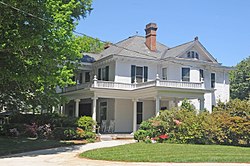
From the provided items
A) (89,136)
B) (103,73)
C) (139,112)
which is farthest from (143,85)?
(89,136)

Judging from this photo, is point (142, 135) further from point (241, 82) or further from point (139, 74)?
point (241, 82)

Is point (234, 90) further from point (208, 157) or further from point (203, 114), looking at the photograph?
point (208, 157)

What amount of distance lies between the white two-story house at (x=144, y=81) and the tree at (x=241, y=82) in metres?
23.4

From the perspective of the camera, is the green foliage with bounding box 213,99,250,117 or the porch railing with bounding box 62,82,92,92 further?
the porch railing with bounding box 62,82,92,92

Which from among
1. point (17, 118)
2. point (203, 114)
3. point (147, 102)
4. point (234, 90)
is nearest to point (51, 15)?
point (203, 114)

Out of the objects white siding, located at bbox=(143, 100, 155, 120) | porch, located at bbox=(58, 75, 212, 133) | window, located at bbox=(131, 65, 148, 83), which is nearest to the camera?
porch, located at bbox=(58, 75, 212, 133)

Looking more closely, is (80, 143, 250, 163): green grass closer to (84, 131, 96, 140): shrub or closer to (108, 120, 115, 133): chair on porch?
(84, 131, 96, 140): shrub

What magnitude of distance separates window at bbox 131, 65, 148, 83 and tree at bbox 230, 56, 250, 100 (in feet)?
95.8

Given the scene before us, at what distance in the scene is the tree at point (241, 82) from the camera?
55125 mm

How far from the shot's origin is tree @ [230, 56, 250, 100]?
55.1m

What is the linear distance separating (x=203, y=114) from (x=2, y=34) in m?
12.8

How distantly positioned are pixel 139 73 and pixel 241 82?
3302cm

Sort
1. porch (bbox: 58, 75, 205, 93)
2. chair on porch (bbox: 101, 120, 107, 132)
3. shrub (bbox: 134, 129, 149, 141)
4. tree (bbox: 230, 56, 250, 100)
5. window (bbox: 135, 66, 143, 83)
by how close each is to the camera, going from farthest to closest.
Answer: tree (bbox: 230, 56, 250, 100) < window (bbox: 135, 66, 143, 83) < chair on porch (bbox: 101, 120, 107, 132) < porch (bbox: 58, 75, 205, 93) < shrub (bbox: 134, 129, 149, 141)

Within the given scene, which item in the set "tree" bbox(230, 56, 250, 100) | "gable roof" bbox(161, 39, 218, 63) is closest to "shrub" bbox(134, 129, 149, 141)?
"gable roof" bbox(161, 39, 218, 63)
